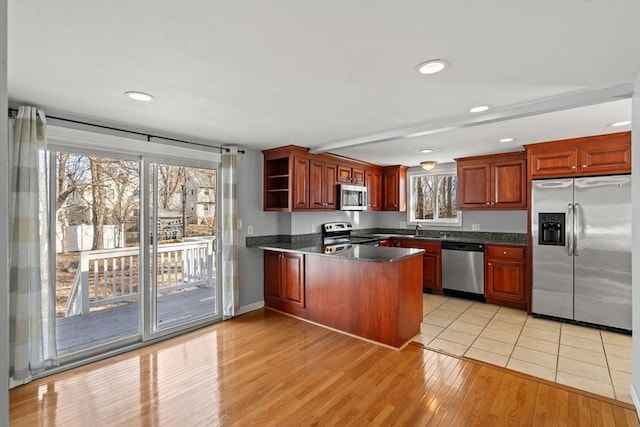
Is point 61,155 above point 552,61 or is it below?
below

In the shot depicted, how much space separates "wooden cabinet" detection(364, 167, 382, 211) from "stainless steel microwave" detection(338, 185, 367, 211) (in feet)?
0.83

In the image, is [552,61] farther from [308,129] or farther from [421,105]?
[308,129]

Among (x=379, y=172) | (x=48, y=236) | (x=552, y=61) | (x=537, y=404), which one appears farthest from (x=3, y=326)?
(x=379, y=172)

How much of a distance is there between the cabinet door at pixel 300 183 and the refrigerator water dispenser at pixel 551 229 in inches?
118

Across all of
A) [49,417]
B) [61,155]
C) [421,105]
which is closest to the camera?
[49,417]

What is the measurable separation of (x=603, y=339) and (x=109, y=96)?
16.9 ft

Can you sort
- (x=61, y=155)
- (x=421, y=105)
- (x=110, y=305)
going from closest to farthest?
(x=421, y=105) < (x=61, y=155) < (x=110, y=305)

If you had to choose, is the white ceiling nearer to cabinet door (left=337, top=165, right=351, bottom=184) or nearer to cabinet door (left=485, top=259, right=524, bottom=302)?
cabinet door (left=337, top=165, right=351, bottom=184)

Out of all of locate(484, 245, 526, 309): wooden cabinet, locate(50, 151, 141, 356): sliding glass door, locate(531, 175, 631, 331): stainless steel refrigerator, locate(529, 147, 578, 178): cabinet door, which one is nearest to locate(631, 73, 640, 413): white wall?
locate(531, 175, 631, 331): stainless steel refrigerator

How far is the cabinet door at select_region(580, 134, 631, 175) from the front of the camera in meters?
3.40

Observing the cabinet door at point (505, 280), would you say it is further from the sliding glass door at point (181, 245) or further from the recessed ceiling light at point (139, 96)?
the recessed ceiling light at point (139, 96)

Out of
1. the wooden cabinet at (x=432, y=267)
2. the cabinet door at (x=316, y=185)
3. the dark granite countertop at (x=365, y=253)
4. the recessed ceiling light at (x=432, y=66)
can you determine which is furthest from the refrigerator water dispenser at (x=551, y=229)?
the recessed ceiling light at (x=432, y=66)

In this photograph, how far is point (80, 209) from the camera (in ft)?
9.81

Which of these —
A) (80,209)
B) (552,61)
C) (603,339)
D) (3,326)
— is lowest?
(603,339)
